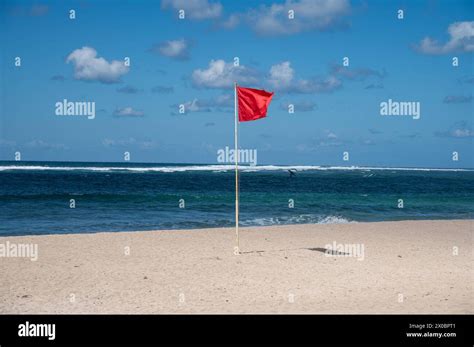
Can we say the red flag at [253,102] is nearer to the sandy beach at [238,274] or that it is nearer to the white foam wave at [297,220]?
the sandy beach at [238,274]

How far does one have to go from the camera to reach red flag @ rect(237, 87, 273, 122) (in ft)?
42.8

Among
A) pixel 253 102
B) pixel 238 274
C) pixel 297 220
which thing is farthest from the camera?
pixel 297 220

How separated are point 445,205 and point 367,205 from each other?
6630 mm

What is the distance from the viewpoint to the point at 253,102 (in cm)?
1309

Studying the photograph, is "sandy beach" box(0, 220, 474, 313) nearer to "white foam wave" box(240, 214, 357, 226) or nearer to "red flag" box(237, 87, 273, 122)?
"red flag" box(237, 87, 273, 122)

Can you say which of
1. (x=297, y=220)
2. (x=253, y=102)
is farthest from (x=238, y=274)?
(x=297, y=220)

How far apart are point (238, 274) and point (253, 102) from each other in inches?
186

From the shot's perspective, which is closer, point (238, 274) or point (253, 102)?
point (238, 274)

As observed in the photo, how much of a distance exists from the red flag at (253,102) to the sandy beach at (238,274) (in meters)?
3.91

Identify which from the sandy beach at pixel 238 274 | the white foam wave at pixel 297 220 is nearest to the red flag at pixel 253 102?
the sandy beach at pixel 238 274

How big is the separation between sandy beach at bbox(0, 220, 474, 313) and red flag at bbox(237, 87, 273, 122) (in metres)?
3.91

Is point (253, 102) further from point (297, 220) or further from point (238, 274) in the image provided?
point (297, 220)

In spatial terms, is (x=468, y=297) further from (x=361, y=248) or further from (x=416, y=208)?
(x=416, y=208)
